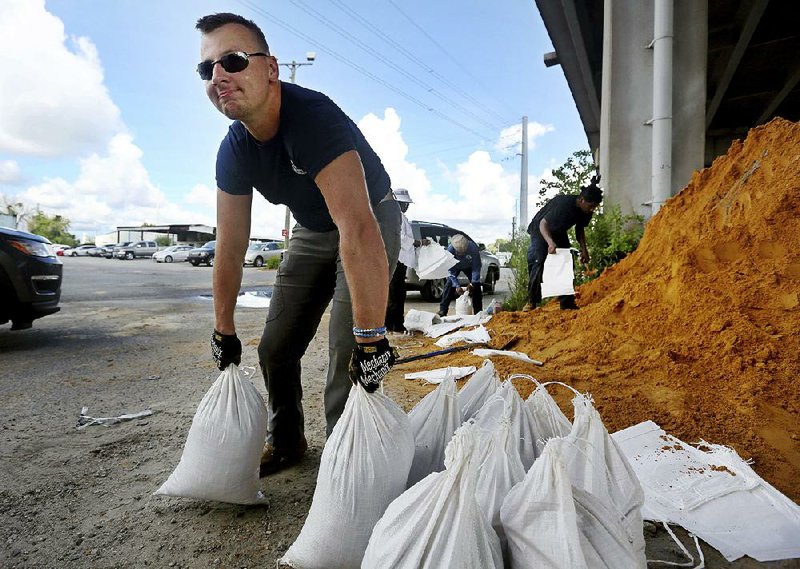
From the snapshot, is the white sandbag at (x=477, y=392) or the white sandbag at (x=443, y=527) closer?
the white sandbag at (x=443, y=527)

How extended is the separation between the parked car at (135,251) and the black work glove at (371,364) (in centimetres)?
4157

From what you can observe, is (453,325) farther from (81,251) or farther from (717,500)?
(81,251)

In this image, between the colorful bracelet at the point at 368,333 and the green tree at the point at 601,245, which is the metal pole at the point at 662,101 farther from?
the colorful bracelet at the point at 368,333

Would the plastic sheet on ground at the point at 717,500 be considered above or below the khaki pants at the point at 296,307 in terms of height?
below

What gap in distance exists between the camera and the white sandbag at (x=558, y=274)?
466 centimetres

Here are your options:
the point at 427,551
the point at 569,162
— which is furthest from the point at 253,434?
the point at 569,162

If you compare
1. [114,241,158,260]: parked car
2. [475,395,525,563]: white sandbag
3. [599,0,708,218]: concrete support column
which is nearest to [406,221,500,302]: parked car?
[599,0,708,218]: concrete support column

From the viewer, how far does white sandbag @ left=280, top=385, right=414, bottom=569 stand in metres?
1.23

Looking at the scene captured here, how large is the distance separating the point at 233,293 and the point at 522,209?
19.8 meters

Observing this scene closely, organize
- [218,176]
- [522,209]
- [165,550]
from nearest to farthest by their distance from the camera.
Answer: [165,550] → [218,176] → [522,209]

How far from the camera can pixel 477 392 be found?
1805 mm

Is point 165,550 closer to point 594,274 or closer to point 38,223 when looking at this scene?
point 594,274

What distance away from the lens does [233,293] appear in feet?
6.47

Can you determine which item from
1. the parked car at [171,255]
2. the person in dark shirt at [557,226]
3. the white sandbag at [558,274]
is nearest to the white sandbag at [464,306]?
the person in dark shirt at [557,226]
